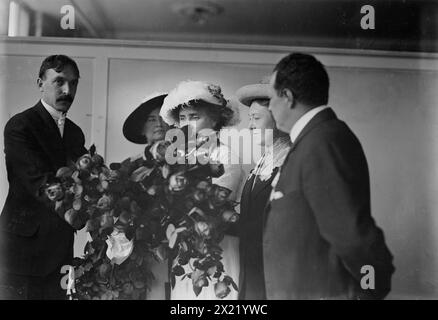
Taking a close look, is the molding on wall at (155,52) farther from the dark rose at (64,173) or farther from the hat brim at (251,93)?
the dark rose at (64,173)

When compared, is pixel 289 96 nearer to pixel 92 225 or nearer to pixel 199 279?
pixel 199 279

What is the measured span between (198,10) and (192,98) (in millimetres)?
324

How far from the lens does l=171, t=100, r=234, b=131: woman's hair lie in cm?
186

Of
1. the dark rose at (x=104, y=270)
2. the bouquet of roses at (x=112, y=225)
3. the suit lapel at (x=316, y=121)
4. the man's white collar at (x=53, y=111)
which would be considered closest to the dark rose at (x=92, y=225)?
the bouquet of roses at (x=112, y=225)

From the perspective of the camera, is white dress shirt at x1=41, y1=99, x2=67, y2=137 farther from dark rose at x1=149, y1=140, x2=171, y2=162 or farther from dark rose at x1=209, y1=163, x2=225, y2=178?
dark rose at x1=209, y1=163, x2=225, y2=178

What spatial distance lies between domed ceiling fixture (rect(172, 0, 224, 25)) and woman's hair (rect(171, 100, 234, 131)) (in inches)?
11.8

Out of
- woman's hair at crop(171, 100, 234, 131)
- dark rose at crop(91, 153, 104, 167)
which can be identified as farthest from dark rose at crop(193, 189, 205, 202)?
dark rose at crop(91, 153, 104, 167)

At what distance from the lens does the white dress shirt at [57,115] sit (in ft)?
6.13

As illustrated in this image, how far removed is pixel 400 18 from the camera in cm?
193

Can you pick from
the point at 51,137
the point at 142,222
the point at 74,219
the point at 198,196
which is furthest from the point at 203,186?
the point at 51,137

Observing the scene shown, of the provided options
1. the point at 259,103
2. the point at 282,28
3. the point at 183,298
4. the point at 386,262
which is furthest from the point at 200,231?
the point at 282,28

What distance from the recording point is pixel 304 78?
1.85m
